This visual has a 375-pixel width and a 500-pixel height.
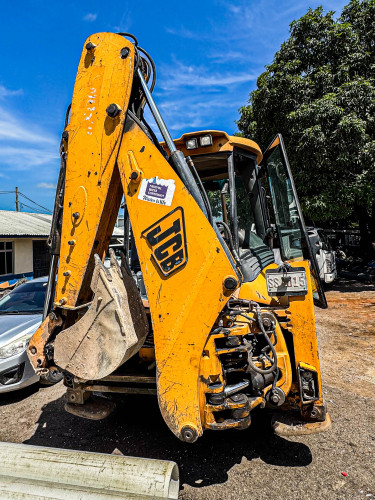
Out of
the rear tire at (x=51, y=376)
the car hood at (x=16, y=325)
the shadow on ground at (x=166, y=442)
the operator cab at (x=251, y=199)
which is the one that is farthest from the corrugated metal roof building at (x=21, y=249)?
the operator cab at (x=251, y=199)

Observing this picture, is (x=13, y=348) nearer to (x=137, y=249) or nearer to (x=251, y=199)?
(x=137, y=249)

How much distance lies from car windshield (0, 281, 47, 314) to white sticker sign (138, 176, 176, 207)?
12.2 ft

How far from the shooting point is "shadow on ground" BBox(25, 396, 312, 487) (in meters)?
3.05

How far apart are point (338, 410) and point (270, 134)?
10785 mm

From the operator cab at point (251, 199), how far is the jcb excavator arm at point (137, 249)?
57cm

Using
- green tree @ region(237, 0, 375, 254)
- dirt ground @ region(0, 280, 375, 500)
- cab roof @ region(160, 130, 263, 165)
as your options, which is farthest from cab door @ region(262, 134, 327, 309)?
green tree @ region(237, 0, 375, 254)

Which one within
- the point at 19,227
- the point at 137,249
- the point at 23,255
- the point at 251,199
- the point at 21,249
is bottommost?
the point at 137,249

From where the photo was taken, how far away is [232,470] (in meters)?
2.97

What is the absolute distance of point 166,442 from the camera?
11.3 ft

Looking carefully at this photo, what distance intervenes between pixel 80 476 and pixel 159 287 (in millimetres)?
1315

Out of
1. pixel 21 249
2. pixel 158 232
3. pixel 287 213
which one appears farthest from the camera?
pixel 21 249

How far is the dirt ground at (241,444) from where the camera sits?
2.76 metres

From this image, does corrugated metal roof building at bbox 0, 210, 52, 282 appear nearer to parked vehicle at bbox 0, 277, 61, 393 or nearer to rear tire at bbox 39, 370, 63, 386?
parked vehicle at bbox 0, 277, 61, 393

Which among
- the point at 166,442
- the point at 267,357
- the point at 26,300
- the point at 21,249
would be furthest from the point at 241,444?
the point at 21,249
